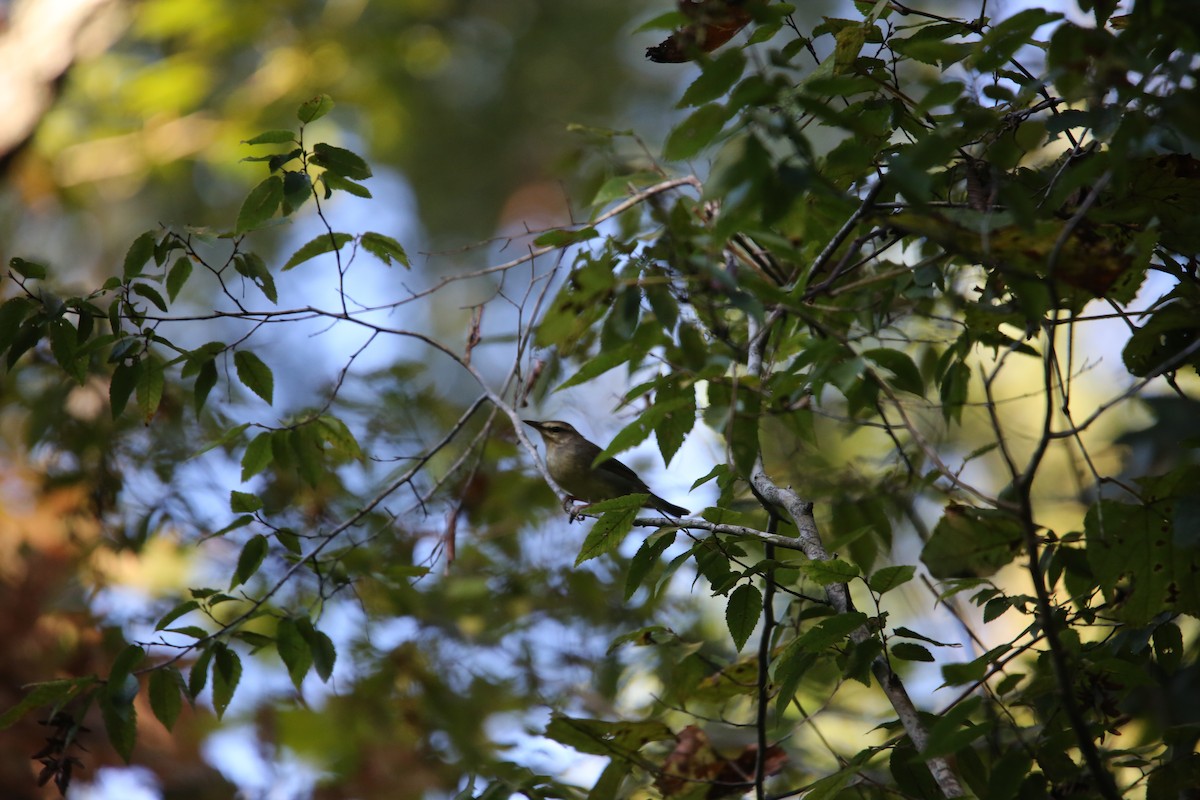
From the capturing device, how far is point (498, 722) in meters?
6.00

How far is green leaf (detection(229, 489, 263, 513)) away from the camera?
288 centimetres

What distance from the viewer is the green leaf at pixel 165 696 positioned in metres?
2.82

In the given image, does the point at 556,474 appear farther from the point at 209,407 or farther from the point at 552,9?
the point at 552,9

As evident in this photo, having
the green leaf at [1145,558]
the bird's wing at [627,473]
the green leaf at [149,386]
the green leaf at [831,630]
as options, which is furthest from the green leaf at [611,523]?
the bird's wing at [627,473]

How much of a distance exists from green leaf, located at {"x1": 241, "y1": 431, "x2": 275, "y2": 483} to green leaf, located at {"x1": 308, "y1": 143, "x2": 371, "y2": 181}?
36.7 inches

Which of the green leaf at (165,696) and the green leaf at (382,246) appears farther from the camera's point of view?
the green leaf at (382,246)

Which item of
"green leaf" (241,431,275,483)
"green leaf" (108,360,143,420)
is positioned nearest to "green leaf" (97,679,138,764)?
"green leaf" (241,431,275,483)

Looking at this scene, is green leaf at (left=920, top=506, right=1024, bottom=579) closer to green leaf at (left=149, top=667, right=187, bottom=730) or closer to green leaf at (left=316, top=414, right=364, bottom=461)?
green leaf at (left=316, top=414, right=364, bottom=461)

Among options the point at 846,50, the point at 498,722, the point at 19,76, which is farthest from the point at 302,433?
the point at 19,76

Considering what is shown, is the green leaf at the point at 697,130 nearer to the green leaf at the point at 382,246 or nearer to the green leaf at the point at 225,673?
the green leaf at the point at 382,246

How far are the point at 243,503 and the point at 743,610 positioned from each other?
5.28ft

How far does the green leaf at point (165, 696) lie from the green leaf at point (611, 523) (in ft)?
4.62

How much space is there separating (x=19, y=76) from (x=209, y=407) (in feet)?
9.96

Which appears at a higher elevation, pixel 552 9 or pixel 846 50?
pixel 552 9
